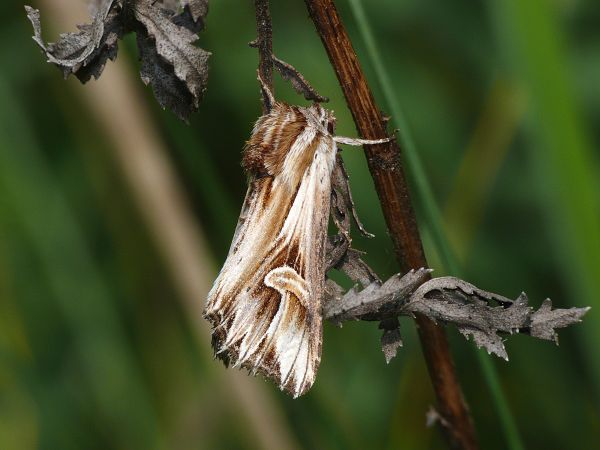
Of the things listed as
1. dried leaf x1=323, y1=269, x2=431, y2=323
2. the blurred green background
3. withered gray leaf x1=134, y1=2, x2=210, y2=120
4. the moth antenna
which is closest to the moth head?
the moth antenna

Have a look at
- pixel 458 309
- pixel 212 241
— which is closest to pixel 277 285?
pixel 458 309

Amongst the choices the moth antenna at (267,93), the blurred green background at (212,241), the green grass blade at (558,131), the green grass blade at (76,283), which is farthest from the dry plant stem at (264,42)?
the green grass blade at (76,283)

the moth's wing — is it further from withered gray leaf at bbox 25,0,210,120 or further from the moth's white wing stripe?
withered gray leaf at bbox 25,0,210,120

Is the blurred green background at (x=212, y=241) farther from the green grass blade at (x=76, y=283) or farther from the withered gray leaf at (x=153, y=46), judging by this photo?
the withered gray leaf at (x=153, y=46)

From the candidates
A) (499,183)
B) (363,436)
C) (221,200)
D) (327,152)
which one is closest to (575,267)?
(327,152)

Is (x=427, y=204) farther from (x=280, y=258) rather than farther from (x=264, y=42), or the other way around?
(x=264, y=42)
